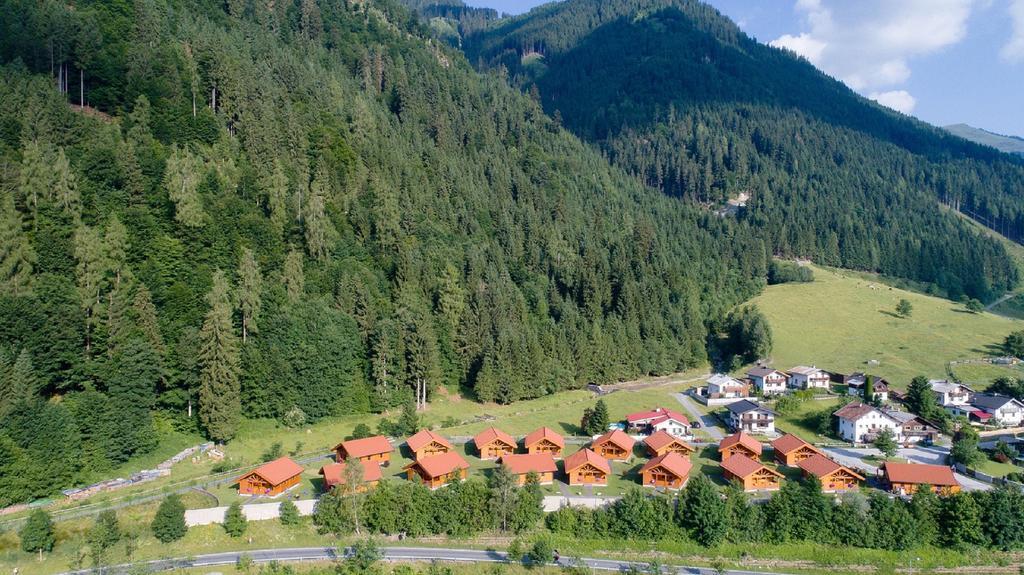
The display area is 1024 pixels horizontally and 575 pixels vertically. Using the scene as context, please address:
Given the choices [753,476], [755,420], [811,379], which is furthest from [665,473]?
[811,379]

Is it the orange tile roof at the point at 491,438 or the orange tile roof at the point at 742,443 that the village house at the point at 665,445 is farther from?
the orange tile roof at the point at 491,438

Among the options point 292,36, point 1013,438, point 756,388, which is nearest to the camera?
point 1013,438

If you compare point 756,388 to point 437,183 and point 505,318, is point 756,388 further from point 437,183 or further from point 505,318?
point 437,183

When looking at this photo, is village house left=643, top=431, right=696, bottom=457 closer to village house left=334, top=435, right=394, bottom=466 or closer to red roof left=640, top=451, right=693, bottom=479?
red roof left=640, top=451, right=693, bottom=479

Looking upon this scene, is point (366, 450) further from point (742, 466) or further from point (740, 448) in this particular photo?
point (740, 448)

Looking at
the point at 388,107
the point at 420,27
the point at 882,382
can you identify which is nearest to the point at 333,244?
the point at 388,107

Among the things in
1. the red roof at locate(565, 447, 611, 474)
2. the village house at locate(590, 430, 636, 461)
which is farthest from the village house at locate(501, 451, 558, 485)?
the village house at locate(590, 430, 636, 461)

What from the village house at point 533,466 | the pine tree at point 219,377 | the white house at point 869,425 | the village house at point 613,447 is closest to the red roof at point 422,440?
the village house at point 533,466
